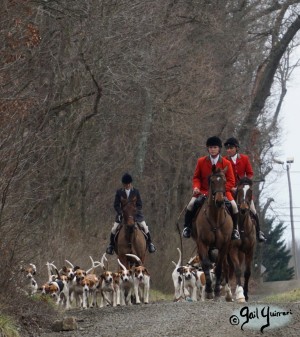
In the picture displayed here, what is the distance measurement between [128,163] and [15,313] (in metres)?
24.2

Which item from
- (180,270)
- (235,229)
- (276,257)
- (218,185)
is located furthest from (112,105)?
(276,257)

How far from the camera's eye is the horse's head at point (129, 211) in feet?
79.6

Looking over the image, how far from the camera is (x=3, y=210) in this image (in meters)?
17.7

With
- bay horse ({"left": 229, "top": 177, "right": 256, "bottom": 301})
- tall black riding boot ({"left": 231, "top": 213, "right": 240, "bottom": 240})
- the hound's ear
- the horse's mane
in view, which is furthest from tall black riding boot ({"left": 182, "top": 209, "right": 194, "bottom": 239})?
the hound's ear

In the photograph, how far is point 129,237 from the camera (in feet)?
80.5

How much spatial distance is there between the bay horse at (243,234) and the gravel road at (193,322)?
131 inches

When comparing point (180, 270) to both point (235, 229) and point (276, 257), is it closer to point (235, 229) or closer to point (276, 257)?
point (235, 229)

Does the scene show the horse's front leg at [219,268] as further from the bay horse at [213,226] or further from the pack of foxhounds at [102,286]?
the pack of foxhounds at [102,286]

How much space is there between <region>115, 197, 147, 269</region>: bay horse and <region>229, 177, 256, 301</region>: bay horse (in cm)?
198

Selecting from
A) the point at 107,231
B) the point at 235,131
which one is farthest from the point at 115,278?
the point at 235,131

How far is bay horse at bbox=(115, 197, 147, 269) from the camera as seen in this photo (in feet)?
79.8

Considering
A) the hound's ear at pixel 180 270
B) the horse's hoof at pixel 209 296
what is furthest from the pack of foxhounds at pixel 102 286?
the horse's hoof at pixel 209 296

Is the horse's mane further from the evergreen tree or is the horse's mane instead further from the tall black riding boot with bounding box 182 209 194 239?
the evergreen tree

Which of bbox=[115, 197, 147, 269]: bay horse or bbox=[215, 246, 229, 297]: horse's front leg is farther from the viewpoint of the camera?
bbox=[115, 197, 147, 269]: bay horse
